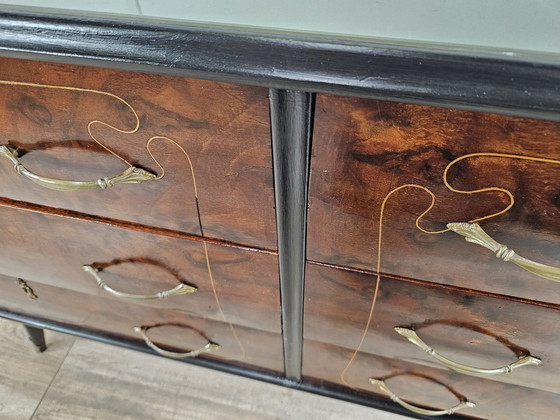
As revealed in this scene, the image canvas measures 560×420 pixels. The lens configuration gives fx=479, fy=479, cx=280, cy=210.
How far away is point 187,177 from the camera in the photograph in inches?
16.9

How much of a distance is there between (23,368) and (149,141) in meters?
0.75

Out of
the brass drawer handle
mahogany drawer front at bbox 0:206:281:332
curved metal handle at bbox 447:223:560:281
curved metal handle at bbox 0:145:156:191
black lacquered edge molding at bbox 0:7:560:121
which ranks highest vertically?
black lacquered edge molding at bbox 0:7:560:121

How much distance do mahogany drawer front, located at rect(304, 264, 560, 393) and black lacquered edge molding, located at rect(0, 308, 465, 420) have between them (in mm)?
177

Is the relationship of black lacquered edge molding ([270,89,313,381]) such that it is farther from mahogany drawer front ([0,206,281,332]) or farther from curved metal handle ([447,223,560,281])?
curved metal handle ([447,223,560,281])

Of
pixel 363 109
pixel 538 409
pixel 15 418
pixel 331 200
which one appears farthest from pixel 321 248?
pixel 15 418

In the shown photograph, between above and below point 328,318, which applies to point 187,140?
above

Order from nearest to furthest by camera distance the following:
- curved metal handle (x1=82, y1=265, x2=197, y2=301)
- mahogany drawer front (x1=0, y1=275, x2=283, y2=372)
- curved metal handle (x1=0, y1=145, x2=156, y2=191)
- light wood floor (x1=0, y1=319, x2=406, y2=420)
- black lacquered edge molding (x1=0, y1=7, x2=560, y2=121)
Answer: black lacquered edge molding (x1=0, y1=7, x2=560, y2=121) → curved metal handle (x1=0, y1=145, x2=156, y2=191) → curved metal handle (x1=82, y1=265, x2=197, y2=301) → mahogany drawer front (x1=0, y1=275, x2=283, y2=372) → light wood floor (x1=0, y1=319, x2=406, y2=420)

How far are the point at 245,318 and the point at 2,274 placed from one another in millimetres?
392

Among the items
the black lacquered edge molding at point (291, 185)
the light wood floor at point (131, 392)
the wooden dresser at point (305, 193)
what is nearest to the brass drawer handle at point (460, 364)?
the wooden dresser at point (305, 193)

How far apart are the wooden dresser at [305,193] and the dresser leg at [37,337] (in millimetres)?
269

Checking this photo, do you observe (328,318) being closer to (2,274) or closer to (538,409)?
(538,409)

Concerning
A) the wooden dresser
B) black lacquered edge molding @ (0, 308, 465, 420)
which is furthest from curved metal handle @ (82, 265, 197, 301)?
black lacquered edge molding @ (0, 308, 465, 420)

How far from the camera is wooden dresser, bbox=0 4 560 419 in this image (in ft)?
1.01

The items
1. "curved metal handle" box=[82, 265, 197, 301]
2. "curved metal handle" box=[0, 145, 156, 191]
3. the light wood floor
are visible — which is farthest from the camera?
the light wood floor
